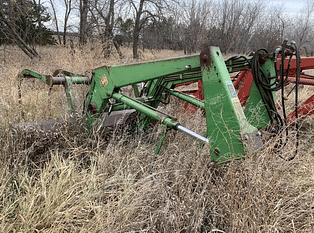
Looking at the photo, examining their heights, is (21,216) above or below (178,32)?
below

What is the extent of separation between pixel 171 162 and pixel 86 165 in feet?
3.00

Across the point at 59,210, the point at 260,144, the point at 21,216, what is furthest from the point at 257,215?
the point at 21,216

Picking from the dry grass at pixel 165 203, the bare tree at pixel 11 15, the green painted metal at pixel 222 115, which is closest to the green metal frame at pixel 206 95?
the green painted metal at pixel 222 115

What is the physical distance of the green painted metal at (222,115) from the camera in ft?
5.65

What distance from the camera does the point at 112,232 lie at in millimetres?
1695

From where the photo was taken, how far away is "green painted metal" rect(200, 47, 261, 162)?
1723 millimetres

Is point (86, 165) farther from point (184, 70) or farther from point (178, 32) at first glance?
point (178, 32)

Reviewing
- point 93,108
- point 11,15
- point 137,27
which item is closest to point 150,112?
point 93,108

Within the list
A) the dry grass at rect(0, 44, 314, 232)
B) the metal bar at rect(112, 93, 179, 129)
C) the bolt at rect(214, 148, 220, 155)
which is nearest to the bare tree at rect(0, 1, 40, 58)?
the metal bar at rect(112, 93, 179, 129)

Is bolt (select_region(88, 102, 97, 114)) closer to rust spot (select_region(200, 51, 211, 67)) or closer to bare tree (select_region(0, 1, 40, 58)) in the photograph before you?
rust spot (select_region(200, 51, 211, 67))

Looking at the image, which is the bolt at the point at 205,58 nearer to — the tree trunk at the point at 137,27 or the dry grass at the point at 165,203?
the dry grass at the point at 165,203

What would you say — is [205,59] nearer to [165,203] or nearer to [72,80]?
[165,203]

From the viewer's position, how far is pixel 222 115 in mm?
1823

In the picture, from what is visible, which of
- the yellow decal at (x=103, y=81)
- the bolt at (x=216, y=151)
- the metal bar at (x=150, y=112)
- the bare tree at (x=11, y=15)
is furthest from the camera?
the bare tree at (x=11, y=15)
